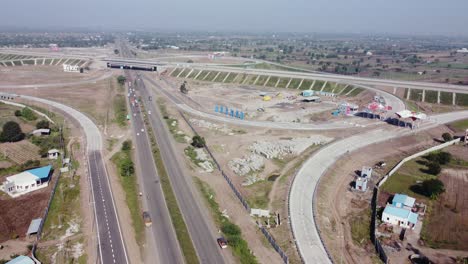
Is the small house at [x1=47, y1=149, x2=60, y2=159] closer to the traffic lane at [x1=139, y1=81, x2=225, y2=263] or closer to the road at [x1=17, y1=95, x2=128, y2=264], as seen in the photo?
the road at [x1=17, y1=95, x2=128, y2=264]

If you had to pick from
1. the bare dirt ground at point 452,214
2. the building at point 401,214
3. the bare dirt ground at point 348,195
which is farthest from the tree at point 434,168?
the building at point 401,214

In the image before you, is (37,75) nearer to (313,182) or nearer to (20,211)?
(20,211)

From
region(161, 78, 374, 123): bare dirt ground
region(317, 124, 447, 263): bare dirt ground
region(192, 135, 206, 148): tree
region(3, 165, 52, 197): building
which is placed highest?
region(161, 78, 374, 123): bare dirt ground

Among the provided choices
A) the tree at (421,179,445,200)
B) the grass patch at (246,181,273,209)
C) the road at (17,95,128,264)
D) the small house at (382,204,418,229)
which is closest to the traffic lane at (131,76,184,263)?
the road at (17,95,128,264)

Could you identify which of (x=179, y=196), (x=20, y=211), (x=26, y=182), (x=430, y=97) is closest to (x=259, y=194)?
(x=179, y=196)

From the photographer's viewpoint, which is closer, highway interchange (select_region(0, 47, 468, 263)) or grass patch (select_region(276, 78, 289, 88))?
highway interchange (select_region(0, 47, 468, 263))

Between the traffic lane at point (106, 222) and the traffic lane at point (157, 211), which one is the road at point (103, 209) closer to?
the traffic lane at point (106, 222)
